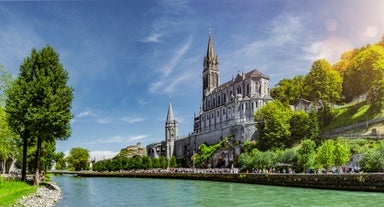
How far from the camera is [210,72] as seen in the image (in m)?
125

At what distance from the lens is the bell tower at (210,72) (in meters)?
123

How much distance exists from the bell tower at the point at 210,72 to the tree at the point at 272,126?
51.6 meters

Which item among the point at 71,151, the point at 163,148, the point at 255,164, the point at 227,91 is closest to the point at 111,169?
the point at 163,148

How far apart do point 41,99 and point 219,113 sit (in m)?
72.8

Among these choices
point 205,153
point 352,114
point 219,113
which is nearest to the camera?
point 352,114

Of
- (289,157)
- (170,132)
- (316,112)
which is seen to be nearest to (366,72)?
(316,112)

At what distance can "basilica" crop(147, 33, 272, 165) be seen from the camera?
274 ft

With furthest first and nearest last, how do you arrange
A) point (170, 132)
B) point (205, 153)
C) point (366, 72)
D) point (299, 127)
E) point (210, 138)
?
point (170, 132) → point (210, 138) → point (205, 153) → point (299, 127) → point (366, 72)

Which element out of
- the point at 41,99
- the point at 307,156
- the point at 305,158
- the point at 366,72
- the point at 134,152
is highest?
the point at 366,72

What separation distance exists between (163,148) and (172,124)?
791 centimetres

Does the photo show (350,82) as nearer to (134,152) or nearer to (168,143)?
(168,143)

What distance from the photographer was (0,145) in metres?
28.2

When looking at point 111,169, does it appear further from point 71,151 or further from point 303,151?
point 303,151

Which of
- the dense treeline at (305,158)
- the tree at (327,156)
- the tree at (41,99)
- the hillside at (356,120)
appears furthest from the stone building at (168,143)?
the tree at (41,99)
